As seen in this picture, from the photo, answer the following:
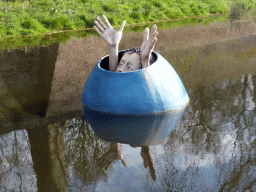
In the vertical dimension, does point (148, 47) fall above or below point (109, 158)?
above

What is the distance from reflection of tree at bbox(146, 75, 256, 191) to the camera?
3.65 metres

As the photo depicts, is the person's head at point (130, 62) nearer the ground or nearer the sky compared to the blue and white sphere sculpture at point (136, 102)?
nearer the sky

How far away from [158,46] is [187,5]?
7.77 metres

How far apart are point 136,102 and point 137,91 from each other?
0.17 m

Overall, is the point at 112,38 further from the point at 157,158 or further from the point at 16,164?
the point at 16,164

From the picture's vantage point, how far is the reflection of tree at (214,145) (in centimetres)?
365

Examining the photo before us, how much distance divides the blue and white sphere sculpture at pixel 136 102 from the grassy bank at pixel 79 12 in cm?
789

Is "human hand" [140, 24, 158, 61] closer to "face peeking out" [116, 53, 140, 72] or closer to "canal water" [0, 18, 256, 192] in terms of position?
"face peeking out" [116, 53, 140, 72]

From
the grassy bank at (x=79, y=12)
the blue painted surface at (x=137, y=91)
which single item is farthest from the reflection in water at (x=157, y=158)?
the grassy bank at (x=79, y=12)

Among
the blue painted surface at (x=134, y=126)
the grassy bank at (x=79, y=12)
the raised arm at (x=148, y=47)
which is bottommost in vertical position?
the grassy bank at (x=79, y=12)

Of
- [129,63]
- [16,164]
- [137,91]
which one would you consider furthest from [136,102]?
[16,164]

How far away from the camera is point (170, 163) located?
404 centimetres

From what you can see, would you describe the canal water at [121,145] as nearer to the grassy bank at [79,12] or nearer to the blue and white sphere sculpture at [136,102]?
the blue and white sphere sculpture at [136,102]

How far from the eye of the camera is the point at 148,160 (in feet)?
13.5
